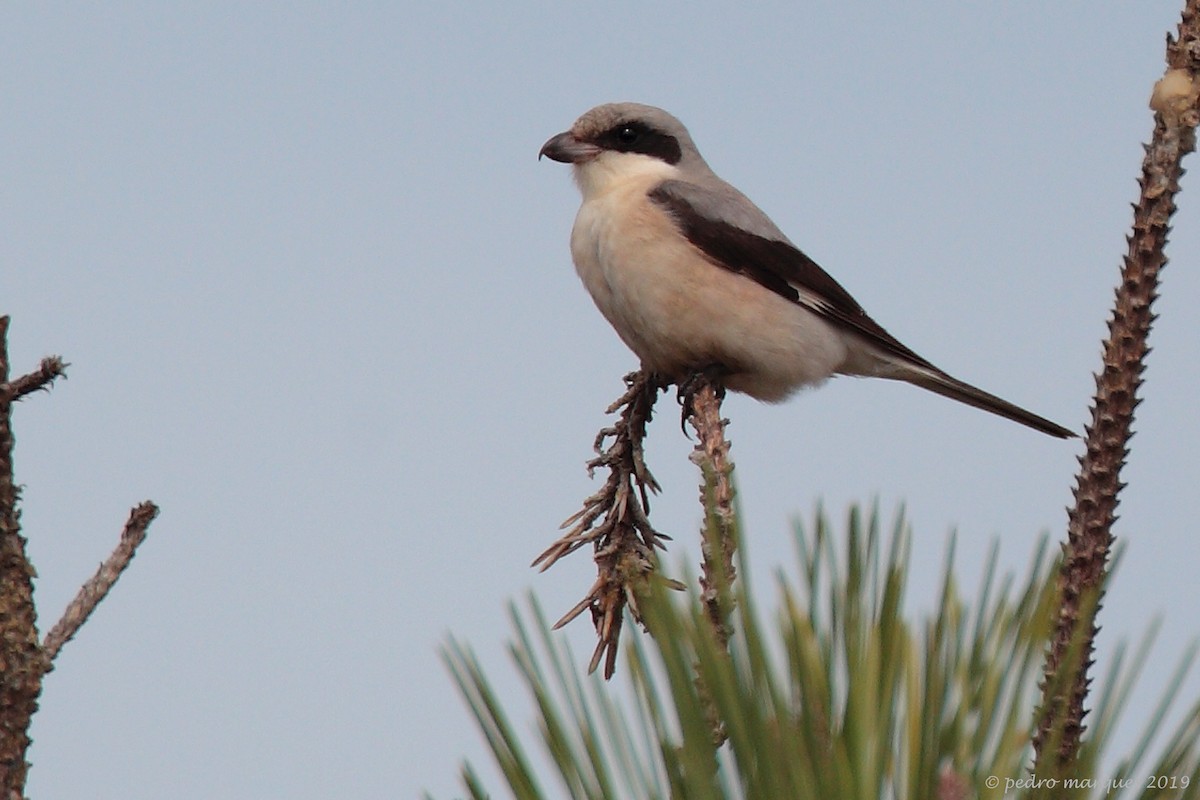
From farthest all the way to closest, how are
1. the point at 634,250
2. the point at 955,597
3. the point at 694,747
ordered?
the point at 634,250 < the point at 955,597 < the point at 694,747

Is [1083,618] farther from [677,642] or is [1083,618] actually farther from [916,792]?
[677,642]

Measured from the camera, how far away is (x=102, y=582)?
1.60m

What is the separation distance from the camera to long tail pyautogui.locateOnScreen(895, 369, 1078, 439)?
4047mm

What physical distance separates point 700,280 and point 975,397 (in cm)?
107

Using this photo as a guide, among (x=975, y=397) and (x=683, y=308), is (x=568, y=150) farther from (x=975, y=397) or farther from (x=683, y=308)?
(x=975, y=397)

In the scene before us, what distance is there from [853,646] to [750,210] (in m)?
2.84

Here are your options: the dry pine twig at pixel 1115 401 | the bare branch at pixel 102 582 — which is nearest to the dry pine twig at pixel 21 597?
the bare branch at pixel 102 582

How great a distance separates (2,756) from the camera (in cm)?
143

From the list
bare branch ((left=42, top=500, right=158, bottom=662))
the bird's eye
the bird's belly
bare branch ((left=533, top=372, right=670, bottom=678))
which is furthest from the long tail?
bare branch ((left=42, top=500, right=158, bottom=662))

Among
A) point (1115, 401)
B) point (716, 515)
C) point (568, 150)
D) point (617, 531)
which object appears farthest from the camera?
point (568, 150)

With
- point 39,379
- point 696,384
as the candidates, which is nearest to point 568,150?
point 696,384

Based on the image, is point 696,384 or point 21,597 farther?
point 696,384

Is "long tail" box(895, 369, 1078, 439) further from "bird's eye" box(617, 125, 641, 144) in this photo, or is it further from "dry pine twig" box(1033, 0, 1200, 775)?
"dry pine twig" box(1033, 0, 1200, 775)

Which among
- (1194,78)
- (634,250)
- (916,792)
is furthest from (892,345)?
(916,792)
